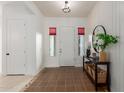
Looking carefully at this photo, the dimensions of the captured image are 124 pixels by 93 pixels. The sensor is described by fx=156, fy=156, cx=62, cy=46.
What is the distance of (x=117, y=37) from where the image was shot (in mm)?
3637

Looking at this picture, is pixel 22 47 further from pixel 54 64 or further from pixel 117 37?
pixel 117 37

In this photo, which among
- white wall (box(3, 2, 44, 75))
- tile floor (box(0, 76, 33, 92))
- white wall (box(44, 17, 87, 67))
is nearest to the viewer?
tile floor (box(0, 76, 33, 92))

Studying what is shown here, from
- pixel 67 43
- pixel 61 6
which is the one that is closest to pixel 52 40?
pixel 67 43

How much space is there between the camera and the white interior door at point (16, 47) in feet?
21.2

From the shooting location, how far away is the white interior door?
21.2ft

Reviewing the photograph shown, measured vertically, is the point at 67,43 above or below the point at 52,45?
above

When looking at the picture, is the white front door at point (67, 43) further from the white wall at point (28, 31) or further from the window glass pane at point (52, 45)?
the white wall at point (28, 31)

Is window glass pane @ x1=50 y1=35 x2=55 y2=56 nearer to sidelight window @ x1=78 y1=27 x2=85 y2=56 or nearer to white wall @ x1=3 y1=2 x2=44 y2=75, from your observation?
sidelight window @ x1=78 y1=27 x2=85 y2=56

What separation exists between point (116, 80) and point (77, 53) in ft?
17.3

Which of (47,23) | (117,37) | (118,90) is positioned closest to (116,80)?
(118,90)

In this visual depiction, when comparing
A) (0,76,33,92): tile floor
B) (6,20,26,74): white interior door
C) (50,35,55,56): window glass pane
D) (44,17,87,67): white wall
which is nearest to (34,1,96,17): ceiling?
(6,20,26,74): white interior door

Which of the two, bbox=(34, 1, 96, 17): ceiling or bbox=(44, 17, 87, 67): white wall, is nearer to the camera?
bbox=(34, 1, 96, 17): ceiling

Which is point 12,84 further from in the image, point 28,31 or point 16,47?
point 28,31

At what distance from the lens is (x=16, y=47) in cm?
648
